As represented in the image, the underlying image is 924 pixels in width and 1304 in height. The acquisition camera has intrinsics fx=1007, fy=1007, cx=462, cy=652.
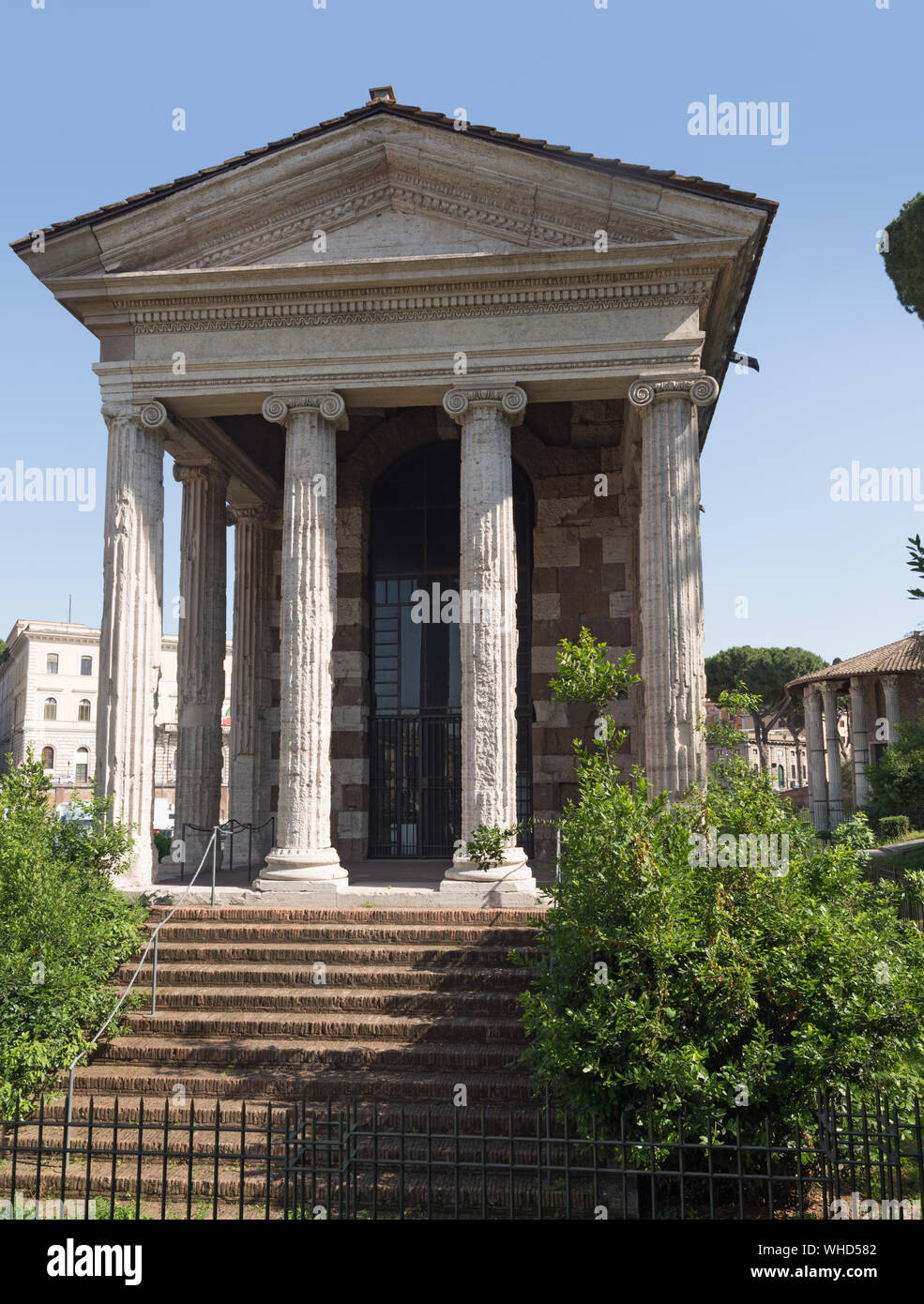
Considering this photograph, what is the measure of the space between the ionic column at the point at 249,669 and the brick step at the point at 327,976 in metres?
5.86

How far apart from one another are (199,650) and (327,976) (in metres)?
6.53

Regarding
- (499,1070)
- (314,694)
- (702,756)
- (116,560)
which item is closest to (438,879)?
(314,694)

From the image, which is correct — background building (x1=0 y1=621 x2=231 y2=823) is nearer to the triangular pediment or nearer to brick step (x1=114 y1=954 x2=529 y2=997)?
the triangular pediment

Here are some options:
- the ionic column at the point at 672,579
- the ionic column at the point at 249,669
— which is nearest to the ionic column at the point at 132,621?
the ionic column at the point at 249,669

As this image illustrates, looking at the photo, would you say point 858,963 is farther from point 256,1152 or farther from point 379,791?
point 379,791

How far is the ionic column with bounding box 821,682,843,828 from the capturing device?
36344 millimetres

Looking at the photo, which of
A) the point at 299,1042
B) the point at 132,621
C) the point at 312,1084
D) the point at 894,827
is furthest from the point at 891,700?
the point at 312,1084

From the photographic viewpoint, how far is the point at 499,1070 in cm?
838

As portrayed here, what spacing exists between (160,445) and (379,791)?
22.4 feet

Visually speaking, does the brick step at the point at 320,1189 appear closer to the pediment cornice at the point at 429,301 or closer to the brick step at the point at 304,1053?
the brick step at the point at 304,1053

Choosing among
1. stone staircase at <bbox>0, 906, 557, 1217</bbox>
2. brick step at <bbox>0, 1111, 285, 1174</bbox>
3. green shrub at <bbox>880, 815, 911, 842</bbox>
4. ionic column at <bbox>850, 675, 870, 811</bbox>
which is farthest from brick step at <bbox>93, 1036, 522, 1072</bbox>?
ionic column at <bbox>850, 675, 870, 811</bbox>

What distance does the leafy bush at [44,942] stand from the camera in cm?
812

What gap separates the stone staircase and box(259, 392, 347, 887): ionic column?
42.0 inches

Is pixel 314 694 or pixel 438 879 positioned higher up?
pixel 314 694
